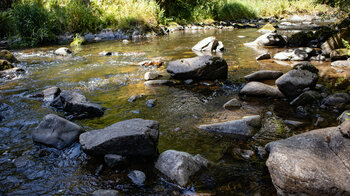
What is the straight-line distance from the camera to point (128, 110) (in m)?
4.31

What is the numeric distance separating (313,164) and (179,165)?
4.10 ft

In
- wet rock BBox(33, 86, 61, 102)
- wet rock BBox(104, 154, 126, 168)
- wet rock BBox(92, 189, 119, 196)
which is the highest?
wet rock BBox(33, 86, 61, 102)

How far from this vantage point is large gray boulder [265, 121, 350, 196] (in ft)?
6.75

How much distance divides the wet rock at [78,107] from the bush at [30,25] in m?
9.74

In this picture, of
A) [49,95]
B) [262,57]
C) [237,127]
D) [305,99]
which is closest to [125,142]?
[237,127]

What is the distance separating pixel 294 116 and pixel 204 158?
1.95 metres

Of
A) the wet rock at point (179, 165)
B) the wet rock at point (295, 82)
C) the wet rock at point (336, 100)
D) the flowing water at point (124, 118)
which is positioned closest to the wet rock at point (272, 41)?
the flowing water at point (124, 118)

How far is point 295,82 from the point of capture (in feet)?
15.2

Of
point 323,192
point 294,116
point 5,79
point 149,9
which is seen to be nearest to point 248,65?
point 294,116

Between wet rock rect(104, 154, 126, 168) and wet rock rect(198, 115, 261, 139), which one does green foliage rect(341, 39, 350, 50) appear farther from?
wet rock rect(104, 154, 126, 168)

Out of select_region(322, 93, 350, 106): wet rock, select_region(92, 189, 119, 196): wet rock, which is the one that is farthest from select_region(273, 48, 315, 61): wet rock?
select_region(92, 189, 119, 196): wet rock

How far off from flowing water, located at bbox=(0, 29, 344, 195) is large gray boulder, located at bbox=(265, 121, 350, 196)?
26cm

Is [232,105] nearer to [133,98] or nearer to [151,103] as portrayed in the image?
[151,103]

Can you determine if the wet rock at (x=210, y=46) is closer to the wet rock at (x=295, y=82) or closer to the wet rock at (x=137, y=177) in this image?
the wet rock at (x=295, y=82)
